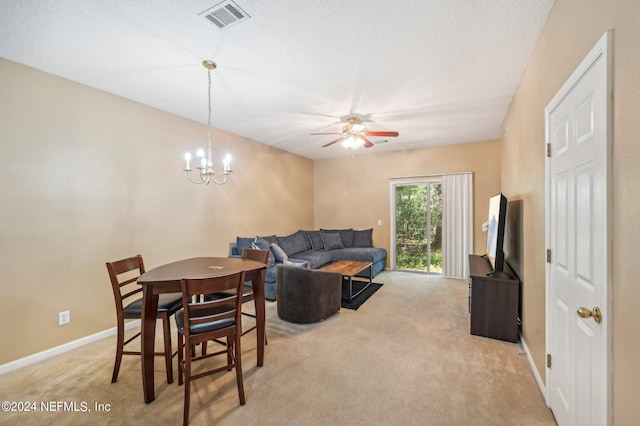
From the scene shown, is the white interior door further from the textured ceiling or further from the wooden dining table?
the wooden dining table

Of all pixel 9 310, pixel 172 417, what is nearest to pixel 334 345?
pixel 172 417

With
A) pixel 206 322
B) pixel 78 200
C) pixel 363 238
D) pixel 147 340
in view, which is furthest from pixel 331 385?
pixel 363 238

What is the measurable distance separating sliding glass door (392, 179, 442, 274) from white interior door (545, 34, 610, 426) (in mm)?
4061

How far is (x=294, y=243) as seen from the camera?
570 centimetres

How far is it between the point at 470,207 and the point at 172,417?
5639 mm

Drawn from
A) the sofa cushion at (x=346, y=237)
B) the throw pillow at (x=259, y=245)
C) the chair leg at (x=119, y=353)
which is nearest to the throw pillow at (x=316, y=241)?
the sofa cushion at (x=346, y=237)

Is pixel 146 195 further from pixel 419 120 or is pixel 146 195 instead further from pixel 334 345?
pixel 419 120

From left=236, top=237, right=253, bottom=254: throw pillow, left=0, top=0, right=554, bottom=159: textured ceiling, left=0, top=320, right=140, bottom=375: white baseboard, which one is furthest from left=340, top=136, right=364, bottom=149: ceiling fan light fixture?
left=0, top=320, right=140, bottom=375: white baseboard

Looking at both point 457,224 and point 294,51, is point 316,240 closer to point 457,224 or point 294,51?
point 457,224

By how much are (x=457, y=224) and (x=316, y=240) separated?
3037 millimetres

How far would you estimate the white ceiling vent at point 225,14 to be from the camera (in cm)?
182

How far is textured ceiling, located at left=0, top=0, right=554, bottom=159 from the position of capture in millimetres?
1865

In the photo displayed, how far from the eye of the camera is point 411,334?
121 inches

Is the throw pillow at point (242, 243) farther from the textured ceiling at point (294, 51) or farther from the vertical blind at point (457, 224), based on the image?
the vertical blind at point (457, 224)
